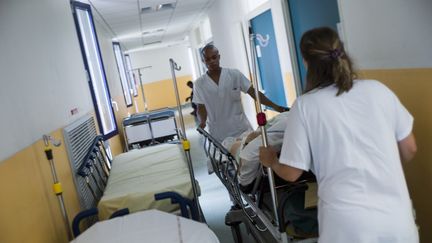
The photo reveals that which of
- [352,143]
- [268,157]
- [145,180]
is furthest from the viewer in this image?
[145,180]

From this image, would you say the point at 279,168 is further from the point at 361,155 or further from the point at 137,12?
the point at 137,12

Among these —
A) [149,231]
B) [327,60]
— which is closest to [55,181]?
[149,231]

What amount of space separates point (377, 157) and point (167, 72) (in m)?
15.1

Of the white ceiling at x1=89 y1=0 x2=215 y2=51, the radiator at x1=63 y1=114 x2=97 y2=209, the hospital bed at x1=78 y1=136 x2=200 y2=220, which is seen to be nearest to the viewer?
the hospital bed at x1=78 y1=136 x2=200 y2=220

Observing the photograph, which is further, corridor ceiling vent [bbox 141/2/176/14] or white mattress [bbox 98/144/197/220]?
corridor ceiling vent [bbox 141/2/176/14]

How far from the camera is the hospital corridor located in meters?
1.33

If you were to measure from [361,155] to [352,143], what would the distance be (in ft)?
0.16

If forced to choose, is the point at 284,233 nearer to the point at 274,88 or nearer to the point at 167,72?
the point at 274,88

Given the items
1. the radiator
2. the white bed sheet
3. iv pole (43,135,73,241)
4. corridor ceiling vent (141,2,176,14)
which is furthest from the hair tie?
corridor ceiling vent (141,2,176,14)

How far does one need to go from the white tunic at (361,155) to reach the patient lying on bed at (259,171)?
469 millimetres

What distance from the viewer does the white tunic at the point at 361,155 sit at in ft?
4.32

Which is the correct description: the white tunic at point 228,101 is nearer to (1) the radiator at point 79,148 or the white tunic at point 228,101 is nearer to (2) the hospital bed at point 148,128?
(1) the radiator at point 79,148

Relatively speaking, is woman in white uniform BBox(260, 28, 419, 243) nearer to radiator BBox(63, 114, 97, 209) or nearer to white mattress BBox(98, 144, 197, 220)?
white mattress BBox(98, 144, 197, 220)

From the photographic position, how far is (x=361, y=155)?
1320 mm
